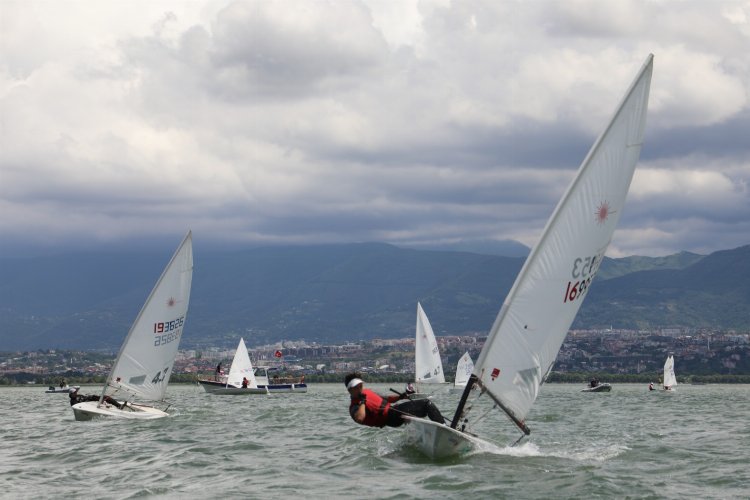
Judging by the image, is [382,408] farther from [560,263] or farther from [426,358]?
[426,358]

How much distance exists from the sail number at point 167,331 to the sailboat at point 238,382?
3915cm

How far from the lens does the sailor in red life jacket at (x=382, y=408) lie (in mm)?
23422

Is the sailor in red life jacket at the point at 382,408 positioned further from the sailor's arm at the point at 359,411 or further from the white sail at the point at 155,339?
the white sail at the point at 155,339

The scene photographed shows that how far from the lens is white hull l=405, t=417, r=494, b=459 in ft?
76.8

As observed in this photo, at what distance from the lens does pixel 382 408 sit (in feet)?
78.7

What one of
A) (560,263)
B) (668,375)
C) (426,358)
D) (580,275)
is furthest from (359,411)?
(668,375)

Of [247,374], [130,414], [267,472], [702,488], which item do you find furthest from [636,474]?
[247,374]

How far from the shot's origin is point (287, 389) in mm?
91562

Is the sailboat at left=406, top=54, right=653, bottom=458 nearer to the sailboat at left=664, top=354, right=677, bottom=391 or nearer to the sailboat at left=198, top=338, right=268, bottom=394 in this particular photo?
the sailboat at left=198, top=338, right=268, bottom=394

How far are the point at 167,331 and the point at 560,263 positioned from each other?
2476 cm

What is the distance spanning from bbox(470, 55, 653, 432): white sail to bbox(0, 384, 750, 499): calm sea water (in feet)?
6.46

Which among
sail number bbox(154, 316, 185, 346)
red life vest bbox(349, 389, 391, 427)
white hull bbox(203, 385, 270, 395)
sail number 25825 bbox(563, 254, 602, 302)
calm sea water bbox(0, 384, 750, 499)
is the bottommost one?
calm sea water bbox(0, 384, 750, 499)

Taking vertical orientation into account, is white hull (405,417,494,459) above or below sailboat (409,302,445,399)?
below

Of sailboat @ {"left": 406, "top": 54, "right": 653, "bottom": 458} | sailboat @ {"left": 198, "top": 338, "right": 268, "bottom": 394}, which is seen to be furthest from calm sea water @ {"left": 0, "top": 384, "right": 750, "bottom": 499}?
sailboat @ {"left": 198, "top": 338, "right": 268, "bottom": 394}
